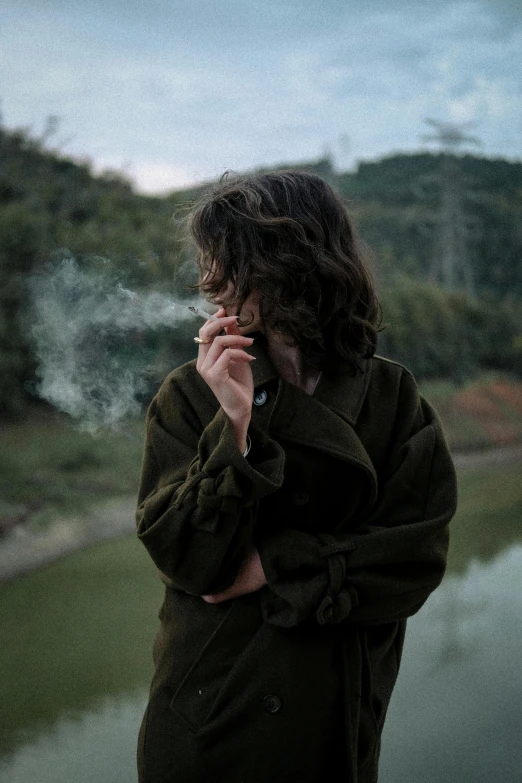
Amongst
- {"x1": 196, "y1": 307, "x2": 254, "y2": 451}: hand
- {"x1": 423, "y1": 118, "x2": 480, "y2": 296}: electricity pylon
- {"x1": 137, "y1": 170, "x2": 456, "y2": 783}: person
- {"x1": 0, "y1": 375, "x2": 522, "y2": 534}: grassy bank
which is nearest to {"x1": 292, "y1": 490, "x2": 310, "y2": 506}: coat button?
{"x1": 137, "y1": 170, "x2": 456, "y2": 783}: person

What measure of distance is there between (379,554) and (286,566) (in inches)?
5.5

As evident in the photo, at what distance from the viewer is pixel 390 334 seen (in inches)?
273

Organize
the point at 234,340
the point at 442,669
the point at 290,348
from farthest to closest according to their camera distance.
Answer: the point at 442,669
the point at 290,348
the point at 234,340

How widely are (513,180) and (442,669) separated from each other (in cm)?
536

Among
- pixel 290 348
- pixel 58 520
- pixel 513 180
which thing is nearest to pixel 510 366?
pixel 513 180

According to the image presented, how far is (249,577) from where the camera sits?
1255mm

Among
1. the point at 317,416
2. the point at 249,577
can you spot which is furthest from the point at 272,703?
the point at 317,416

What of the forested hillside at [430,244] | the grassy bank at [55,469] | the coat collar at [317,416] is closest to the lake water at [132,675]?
the grassy bank at [55,469]

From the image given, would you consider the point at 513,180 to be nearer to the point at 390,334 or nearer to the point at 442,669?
the point at 390,334

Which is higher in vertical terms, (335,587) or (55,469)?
(55,469)

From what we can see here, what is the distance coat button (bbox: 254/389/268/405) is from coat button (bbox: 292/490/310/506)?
151 millimetres

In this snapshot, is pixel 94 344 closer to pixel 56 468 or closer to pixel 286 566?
pixel 286 566

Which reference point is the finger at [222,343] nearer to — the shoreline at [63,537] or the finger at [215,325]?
the finger at [215,325]

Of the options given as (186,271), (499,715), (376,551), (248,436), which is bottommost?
(499,715)
